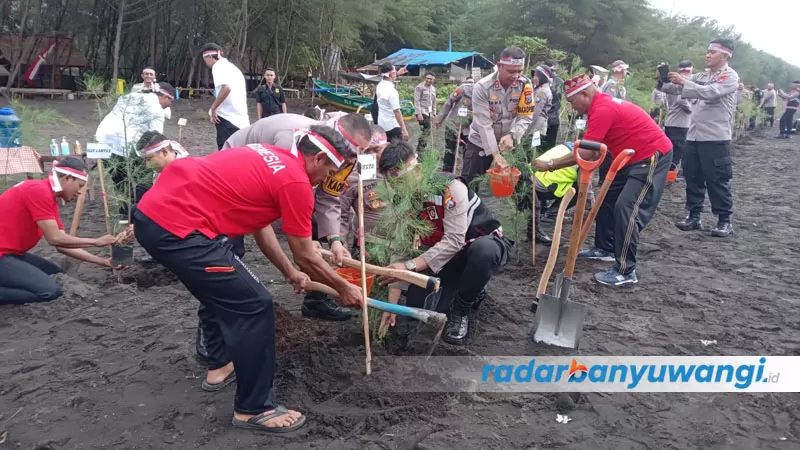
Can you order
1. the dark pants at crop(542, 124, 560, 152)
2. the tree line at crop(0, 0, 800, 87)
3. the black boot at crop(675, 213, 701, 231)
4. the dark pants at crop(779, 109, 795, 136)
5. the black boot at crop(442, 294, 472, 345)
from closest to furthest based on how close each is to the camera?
the black boot at crop(442, 294, 472, 345)
the black boot at crop(675, 213, 701, 231)
the dark pants at crop(542, 124, 560, 152)
the dark pants at crop(779, 109, 795, 136)
the tree line at crop(0, 0, 800, 87)

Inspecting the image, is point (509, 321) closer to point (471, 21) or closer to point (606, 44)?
point (606, 44)

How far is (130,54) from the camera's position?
81.6 ft

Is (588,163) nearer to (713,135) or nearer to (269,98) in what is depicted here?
(713,135)

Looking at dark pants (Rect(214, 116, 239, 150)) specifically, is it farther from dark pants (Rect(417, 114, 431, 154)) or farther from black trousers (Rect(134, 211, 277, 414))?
dark pants (Rect(417, 114, 431, 154))

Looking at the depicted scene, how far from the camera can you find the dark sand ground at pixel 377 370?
2867 millimetres

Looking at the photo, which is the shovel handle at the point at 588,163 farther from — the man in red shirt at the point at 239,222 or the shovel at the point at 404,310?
the man in red shirt at the point at 239,222

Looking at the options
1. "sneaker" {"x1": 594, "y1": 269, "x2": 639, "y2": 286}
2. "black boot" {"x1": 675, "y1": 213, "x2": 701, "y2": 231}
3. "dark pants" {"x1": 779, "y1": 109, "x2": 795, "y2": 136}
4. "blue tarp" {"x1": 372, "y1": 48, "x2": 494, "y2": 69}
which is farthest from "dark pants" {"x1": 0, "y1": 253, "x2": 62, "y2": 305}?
"blue tarp" {"x1": 372, "y1": 48, "x2": 494, "y2": 69}

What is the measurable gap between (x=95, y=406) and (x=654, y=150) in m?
4.70

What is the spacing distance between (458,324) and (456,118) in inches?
216

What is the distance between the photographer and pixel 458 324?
12.7ft

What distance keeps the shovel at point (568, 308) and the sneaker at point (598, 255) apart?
2303mm

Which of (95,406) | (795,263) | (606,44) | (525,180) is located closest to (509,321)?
(525,180)

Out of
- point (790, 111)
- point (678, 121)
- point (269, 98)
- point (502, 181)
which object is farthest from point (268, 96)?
point (790, 111)

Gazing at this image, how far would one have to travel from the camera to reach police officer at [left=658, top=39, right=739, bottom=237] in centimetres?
631
